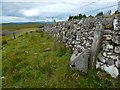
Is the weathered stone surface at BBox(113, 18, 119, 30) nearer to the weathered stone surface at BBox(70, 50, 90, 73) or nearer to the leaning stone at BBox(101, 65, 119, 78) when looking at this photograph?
the leaning stone at BBox(101, 65, 119, 78)

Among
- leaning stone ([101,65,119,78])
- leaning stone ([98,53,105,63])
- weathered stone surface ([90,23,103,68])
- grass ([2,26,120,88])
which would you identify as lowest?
grass ([2,26,120,88])

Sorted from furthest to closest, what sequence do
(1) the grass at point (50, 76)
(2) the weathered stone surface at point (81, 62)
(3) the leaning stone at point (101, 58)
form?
(2) the weathered stone surface at point (81, 62) → (3) the leaning stone at point (101, 58) → (1) the grass at point (50, 76)

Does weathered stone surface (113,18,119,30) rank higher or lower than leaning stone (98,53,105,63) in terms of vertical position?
higher

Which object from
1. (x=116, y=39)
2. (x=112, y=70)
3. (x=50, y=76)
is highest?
(x=116, y=39)

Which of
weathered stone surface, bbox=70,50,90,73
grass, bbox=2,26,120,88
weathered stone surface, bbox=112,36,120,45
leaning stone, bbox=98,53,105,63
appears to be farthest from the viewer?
weathered stone surface, bbox=70,50,90,73

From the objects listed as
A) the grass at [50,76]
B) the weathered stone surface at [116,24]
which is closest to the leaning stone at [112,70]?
the grass at [50,76]

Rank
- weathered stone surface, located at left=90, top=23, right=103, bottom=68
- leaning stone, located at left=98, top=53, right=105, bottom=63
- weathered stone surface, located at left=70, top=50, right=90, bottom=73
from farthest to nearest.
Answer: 1. weathered stone surface, located at left=70, top=50, right=90, bottom=73
2. weathered stone surface, located at left=90, top=23, right=103, bottom=68
3. leaning stone, located at left=98, top=53, right=105, bottom=63

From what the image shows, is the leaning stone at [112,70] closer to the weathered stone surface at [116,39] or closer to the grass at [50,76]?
the grass at [50,76]

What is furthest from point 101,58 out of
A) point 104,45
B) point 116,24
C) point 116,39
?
point 116,24

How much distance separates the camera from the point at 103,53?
23.4 feet

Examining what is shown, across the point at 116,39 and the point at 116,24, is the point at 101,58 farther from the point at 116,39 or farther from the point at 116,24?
the point at 116,24

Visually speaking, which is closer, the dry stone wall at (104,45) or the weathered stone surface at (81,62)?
the dry stone wall at (104,45)

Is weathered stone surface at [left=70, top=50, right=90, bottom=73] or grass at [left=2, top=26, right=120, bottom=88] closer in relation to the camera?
grass at [left=2, top=26, right=120, bottom=88]

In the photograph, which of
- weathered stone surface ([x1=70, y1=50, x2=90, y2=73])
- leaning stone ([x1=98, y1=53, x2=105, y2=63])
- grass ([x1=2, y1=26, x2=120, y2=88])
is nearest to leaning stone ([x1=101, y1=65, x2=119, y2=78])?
grass ([x1=2, y1=26, x2=120, y2=88])
